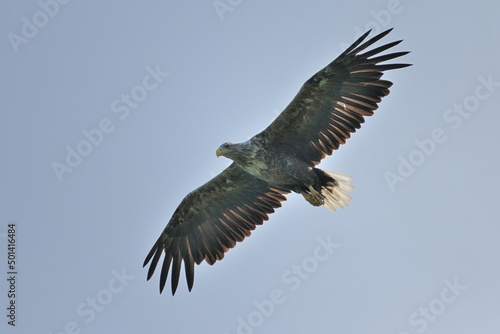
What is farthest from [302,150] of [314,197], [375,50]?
[375,50]

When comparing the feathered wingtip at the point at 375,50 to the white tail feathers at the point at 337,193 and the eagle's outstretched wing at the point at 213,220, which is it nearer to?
the white tail feathers at the point at 337,193

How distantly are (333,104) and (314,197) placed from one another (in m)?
1.64

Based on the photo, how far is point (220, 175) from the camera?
13.6 m

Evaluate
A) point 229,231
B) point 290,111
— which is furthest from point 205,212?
point 290,111

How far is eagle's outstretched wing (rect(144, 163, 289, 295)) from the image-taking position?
13.7m

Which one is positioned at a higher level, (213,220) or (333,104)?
(213,220)

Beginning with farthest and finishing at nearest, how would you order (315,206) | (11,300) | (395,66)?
1. (11,300)
2. (315,206)
3. (395,66)

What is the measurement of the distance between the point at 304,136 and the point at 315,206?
1254 mm

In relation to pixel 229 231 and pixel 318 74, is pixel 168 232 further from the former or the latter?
pixel 318 74

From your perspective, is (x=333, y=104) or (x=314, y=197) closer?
A: (x=333, y=104)

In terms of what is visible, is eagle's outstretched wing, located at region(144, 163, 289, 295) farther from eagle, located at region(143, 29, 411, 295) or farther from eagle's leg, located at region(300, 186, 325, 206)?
eagle's leg, located at region(300, 186, 325, 206)

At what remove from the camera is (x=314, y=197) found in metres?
12.8

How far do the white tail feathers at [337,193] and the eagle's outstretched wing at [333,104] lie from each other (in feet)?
1.70

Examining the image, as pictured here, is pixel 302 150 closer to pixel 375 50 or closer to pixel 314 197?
pixel 314 197
